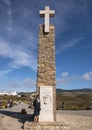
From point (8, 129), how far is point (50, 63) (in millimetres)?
4758

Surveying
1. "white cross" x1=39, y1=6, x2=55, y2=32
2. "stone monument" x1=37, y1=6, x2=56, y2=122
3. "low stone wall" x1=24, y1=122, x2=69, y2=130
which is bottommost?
"low stone wall" x1=24, y1=122, x2=69, y2=130

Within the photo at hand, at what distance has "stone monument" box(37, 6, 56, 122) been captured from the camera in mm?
15109

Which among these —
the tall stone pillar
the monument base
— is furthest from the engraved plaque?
the monument base

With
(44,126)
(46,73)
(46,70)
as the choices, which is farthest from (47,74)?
(44,126)

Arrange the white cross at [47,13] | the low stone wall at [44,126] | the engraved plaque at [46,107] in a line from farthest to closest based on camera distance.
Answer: the white cross at [47,13], the engraved plaque at [46,107], the low stone wall at [44,126]

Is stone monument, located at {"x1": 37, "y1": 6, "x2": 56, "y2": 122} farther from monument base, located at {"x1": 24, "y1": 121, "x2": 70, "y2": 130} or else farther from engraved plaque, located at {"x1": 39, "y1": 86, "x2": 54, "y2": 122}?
monument base, located at {"x1": 24, "y1": 121, "x2": 70, "y2": 130}

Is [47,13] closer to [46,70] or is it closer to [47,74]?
[46,70]

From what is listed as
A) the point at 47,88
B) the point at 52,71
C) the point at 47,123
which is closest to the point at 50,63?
the point at 52,71

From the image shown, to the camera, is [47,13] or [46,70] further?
[47,13]

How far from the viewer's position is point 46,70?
1582 cm

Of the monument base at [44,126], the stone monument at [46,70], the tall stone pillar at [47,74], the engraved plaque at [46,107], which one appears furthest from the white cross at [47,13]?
the monument base at [44,126]

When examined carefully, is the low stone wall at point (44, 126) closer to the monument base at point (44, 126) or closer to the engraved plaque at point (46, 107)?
the monument base at point (44, 126)

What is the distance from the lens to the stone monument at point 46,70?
1511 cm

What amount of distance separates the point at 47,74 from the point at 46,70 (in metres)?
0.26
